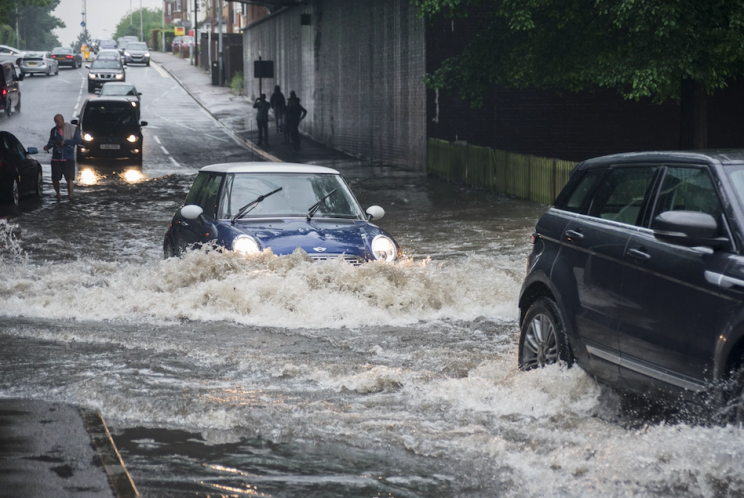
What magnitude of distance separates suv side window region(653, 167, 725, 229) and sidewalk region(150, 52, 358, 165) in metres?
26.4

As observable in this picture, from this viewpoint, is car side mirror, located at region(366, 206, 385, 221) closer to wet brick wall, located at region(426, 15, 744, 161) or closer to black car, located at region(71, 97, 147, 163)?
wet brick wall, located at region(426, 15, 744, 161)

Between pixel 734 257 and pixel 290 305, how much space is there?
5811 mm

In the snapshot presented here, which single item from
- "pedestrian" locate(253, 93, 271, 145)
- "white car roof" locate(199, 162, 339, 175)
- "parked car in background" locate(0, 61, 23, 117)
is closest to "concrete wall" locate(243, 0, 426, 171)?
"pedestrian" locate(253, 93, 271, 145)

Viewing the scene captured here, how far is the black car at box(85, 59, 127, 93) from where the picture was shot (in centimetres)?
5734

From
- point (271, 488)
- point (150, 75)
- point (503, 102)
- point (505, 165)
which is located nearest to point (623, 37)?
point (505, 165)

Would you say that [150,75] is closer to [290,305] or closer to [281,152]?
[281,152]

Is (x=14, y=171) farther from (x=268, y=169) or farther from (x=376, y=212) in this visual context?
(x=376, y=212)

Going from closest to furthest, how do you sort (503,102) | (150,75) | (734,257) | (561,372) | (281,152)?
(734,257), (561,372), (503,102), (281,152), (150,75)

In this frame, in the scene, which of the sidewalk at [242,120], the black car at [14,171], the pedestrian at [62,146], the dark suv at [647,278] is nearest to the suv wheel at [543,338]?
the dark suv at [647,278]

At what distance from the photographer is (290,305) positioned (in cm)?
1015

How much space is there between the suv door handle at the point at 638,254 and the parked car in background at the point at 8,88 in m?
40.7

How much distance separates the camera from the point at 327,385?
24.1 feet

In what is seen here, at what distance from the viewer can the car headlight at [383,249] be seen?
1059 centimetres

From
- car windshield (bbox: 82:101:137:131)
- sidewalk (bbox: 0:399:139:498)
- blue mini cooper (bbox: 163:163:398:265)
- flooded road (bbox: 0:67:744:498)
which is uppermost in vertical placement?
car windshield (bbox: 82:101:137:131)
